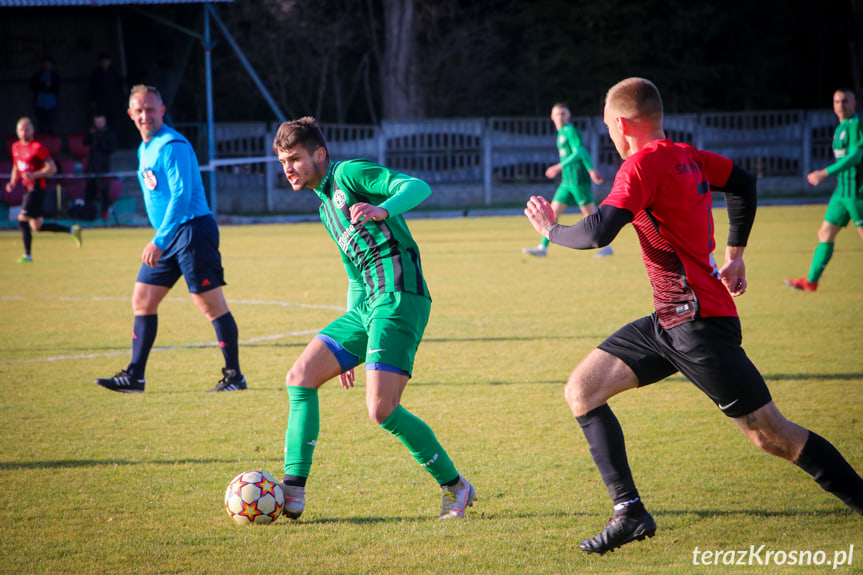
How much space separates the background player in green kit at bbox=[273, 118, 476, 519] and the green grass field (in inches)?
11.0

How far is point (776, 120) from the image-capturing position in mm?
31984

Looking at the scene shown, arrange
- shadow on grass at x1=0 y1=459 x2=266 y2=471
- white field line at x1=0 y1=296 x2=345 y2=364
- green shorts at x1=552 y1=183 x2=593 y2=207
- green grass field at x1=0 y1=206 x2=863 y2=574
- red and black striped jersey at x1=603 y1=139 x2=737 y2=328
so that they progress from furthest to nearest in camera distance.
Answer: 1. green shorts at x1=552 y1=183 x2=593 y2=207
2. white field line at x1=0 y1=296 x2=345 y2=364
3. shadow on grass at x1=0 y1=459 x2=266 y2=471
4. green grass field at x1=0 y1=206 x2=863 y2=574
5. red and black striped jersey at x1=603 y1=139 x2=737 y2=328

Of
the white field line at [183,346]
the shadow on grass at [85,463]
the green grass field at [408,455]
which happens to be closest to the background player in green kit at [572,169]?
the green grass field at [408,455]

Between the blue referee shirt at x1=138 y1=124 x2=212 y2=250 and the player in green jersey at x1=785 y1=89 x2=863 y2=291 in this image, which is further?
the player in green jersey at x1=785 y1=89 x2=863 y2=291

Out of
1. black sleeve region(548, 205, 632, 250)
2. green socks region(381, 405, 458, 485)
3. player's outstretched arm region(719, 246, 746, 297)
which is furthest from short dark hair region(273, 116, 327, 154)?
player's outstretched arm region(719, 246, 746, 297)

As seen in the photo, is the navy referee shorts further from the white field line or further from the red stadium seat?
the red stadium seat

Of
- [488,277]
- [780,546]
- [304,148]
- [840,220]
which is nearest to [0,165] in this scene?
[488,277]

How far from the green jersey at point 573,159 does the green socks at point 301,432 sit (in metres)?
11.4

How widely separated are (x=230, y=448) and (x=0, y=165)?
74.1 ft

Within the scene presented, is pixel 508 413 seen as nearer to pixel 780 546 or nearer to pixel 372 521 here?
pixel 372 521

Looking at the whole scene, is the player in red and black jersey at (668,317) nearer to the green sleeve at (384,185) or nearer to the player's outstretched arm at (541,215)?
the player's outstretched arm at (541,215)

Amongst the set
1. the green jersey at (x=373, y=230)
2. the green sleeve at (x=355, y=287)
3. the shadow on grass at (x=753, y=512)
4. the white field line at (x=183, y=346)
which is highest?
the green jersey at (x=373, y=230)

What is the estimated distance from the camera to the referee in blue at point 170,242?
6715 millimetres

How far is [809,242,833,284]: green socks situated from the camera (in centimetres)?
1105
